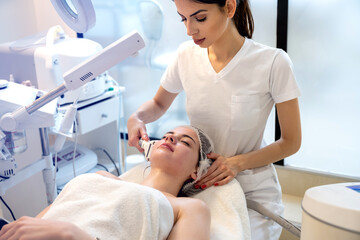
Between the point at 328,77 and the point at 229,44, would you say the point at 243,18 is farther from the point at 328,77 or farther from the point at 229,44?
the point at 328,77

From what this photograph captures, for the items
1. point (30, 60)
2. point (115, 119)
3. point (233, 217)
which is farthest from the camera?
point (115, 119)

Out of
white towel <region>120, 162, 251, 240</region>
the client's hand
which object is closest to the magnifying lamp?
the client's hand

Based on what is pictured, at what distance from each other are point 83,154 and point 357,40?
168 cm

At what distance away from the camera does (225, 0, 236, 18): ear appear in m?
1.33

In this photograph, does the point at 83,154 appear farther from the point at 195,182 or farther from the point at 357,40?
the point at 357,40

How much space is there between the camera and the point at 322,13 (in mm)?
Answer: 2125

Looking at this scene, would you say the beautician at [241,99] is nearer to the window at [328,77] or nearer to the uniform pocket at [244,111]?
the uniform pocket at [244,111]

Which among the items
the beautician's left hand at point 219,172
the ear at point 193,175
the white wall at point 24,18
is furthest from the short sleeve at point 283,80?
the white wall at point 24,18

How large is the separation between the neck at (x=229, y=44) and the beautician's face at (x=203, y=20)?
86 mm

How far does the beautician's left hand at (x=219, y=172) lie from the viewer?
142 cm

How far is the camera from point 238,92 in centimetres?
144

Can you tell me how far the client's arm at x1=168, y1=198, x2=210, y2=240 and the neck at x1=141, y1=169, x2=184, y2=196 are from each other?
0.14m

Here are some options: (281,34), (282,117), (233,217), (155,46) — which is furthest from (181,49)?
(155,46)

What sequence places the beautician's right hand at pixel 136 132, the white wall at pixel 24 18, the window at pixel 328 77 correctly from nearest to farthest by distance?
the beautician's right hand at pixel 136 132 < the window at pixel 328 77 < the white wall at pixel 24 18
